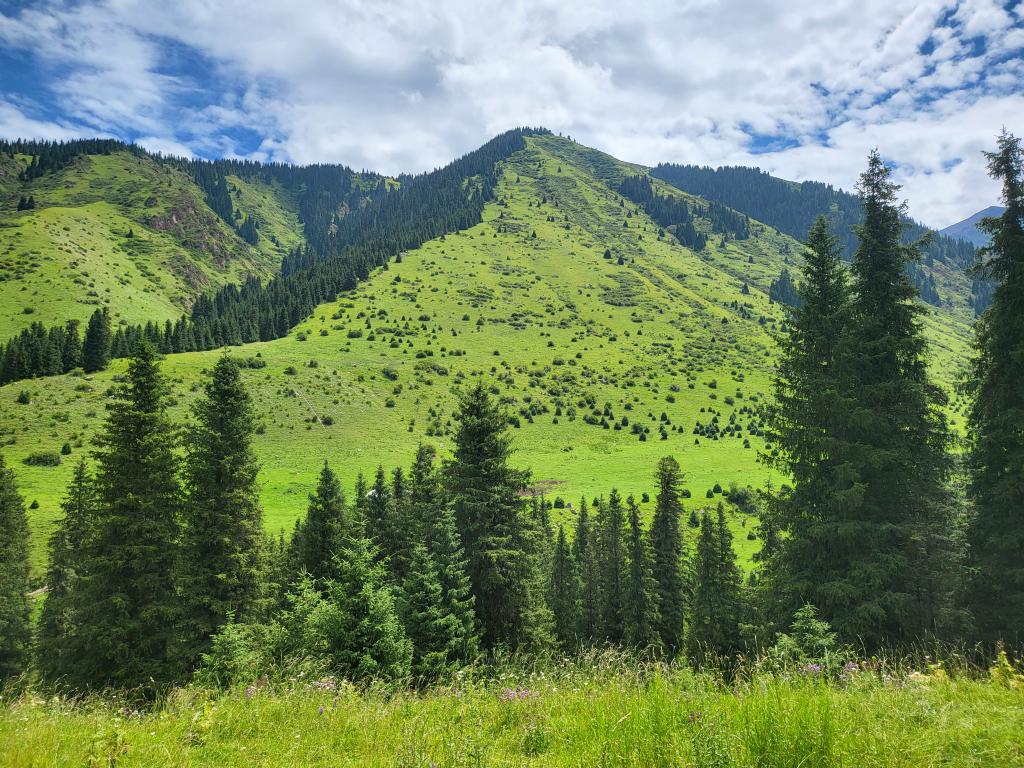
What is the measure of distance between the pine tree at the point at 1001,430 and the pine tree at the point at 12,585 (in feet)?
155

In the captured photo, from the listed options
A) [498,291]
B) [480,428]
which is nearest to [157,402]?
[480,428]

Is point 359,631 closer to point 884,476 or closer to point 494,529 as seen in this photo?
point 494,529

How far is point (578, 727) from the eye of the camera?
4.98 meters

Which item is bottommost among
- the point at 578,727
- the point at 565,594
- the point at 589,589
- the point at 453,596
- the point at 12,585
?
the point at 565,594

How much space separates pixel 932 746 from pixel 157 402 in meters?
25.1

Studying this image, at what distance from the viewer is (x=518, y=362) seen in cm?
12369

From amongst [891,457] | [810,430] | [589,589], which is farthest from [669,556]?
[891,457]

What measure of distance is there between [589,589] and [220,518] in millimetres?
29192

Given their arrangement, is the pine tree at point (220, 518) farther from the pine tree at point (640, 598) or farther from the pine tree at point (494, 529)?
the pine tree at point (640, 598)

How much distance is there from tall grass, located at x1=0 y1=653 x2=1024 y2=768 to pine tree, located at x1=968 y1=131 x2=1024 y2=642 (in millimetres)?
11213

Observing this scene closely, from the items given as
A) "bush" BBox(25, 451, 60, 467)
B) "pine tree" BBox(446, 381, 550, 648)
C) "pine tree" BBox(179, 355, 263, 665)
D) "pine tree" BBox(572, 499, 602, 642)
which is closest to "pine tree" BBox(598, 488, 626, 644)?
"pine tree" BBox(572, 499, 602, 642)

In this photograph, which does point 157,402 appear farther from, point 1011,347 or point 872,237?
point 1011,347

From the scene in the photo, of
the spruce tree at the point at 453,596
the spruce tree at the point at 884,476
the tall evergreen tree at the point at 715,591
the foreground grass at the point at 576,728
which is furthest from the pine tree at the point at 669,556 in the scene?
the foreground grass at the point at 576,728

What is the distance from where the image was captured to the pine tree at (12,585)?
3219 centimetres
